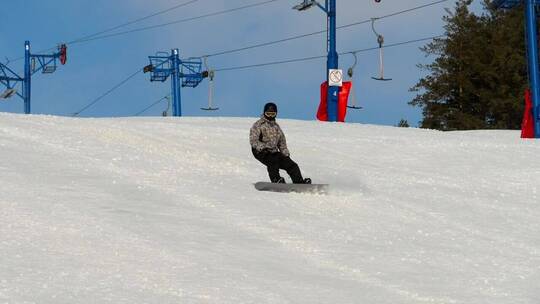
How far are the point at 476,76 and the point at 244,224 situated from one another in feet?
156

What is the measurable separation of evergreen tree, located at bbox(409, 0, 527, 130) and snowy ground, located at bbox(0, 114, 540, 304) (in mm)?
34744

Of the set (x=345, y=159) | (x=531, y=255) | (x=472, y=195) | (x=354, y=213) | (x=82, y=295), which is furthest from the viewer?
(x=345, y=159)

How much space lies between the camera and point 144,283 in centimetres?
952

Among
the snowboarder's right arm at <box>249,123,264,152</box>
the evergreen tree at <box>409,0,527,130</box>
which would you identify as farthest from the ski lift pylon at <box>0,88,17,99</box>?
the snowboarder's right arm at <box>249,123,264,152</box>

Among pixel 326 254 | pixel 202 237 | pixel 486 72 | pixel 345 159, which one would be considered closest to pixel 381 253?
pixel 326 254

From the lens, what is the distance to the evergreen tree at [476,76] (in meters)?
57.4

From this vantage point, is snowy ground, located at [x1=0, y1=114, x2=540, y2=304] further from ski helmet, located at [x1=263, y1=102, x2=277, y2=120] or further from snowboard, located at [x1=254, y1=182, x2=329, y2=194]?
ski helmet, located at [x1=263, y1=102, x2=277, y2=120]

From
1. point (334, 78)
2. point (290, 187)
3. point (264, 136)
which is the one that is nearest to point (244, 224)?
point (290, 187)

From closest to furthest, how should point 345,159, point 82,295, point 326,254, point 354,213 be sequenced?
point 82,295
point 326,254
point 354,213
point 345,159

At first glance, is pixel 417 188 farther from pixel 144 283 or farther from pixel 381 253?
pixel 144 283

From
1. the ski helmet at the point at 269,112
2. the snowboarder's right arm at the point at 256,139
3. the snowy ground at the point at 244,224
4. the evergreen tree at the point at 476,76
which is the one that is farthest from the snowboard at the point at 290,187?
the evergreen tree at the point at 476,76

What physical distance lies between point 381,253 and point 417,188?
621cm

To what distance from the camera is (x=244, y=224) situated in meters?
13.1

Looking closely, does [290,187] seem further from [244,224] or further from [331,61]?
[331,61]
